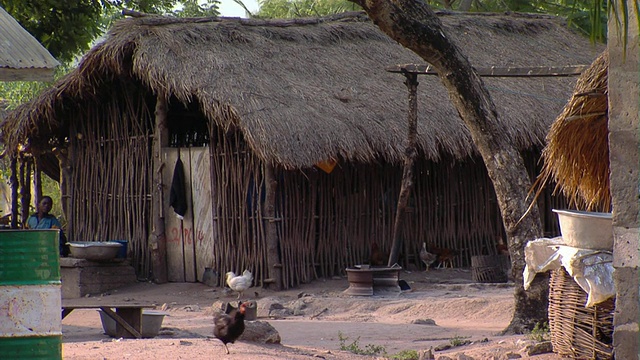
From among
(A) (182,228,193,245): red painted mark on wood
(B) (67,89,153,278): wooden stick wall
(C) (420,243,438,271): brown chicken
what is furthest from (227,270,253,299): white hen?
(C) (420,243,438,271): brown chicken

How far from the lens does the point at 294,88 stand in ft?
40.6

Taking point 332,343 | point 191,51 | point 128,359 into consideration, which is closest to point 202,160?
point 191,51

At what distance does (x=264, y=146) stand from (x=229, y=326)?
4.02m

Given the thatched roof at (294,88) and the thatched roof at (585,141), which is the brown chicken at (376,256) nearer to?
the thatched roof at (294,88)

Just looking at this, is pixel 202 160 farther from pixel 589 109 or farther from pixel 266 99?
pixel 589 109

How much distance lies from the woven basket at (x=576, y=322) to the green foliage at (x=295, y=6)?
19.9 m

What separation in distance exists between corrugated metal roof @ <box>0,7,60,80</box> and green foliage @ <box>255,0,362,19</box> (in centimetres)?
1998

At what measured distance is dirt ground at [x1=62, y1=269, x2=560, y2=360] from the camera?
724cm

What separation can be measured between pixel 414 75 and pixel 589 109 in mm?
4552

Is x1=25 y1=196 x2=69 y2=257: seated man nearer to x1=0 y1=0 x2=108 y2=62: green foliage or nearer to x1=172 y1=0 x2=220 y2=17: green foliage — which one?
x1=0 y1=0 x2=108 y2=62: green foliage

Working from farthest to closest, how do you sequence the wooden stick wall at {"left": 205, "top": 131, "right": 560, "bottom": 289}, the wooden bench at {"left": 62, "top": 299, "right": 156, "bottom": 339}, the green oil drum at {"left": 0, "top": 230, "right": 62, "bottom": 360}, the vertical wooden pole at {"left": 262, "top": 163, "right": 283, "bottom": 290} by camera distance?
1. the wooden stick wall at {"left": 205, "top": 131, "right": 560, "bottom": 289}
2. the vertical wooden pole at {"left": 262, "top": 163, "right": 283, "bottom": 290}
3. the wooden bench at {"left": 62, "top": 299, "right": 156, "bottom": 339}
4. the green oil drum at {"left": 0, "top": 230, "right": 62, "bottom": 360}

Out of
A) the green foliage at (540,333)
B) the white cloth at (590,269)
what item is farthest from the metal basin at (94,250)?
the white cloth at (590,269)

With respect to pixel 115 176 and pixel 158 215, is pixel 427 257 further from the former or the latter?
pixel 115 176

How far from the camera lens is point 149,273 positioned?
43.1 ft
